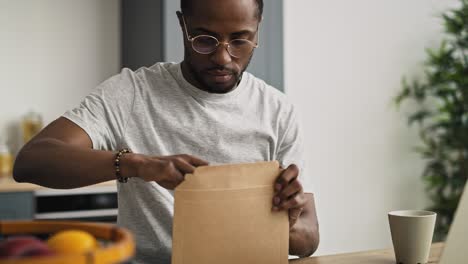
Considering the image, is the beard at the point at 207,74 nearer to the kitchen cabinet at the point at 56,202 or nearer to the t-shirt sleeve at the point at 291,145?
the t-shirt sleeve at the point at 291,145

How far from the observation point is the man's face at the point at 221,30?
1479 millimetres

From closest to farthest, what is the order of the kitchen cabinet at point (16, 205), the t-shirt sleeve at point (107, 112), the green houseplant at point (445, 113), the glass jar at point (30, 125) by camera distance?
the t-shirt sleeve at point (107, 112) → the kitchen cabinet at point (16, 205) → the glass jar at point (30, 125) → the green houseplant at point (445, 113)

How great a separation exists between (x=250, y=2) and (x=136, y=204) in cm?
60

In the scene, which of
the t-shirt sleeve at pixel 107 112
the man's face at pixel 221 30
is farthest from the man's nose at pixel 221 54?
the t-shirt sleeve at pixel 107 112

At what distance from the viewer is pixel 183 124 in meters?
1.64

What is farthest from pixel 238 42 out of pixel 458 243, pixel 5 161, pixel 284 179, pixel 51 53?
pixel 51 53

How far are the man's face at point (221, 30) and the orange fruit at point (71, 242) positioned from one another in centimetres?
95

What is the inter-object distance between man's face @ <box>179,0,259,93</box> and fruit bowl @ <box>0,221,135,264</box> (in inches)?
35.0

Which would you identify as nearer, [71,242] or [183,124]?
[71,242]

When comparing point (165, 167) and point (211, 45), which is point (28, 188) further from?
point (165, 167)

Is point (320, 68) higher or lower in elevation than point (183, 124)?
higher

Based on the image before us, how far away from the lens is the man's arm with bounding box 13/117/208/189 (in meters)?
1.09

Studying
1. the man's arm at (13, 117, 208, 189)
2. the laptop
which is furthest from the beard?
the laptop

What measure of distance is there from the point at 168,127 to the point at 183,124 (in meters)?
0.04
